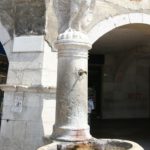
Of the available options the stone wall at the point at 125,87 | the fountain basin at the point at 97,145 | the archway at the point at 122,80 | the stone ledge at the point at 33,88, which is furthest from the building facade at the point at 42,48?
the stone wall at the point at 125,87

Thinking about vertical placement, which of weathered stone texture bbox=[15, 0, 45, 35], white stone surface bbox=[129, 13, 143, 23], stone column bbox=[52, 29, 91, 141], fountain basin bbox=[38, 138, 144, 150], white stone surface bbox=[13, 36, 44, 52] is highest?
white stone surface bbox=[129, 13, 143, 23]

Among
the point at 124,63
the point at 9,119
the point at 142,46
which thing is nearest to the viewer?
the point at 9,119

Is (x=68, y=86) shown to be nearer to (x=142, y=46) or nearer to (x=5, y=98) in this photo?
(x=5, y=98)

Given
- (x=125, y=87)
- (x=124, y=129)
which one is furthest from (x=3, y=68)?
(x=125, y=87)

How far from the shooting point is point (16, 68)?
236 inches

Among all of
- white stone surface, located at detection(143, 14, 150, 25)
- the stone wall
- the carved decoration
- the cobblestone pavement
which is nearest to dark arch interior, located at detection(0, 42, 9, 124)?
the carved decoration

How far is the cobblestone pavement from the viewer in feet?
28.8

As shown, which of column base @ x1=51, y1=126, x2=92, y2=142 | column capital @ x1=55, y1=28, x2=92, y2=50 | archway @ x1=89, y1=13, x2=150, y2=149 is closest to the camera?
column base @ x1=51, y1=126, x2=92, y2=142

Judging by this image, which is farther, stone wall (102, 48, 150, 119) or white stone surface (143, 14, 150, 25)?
stone wall (102, 48, 150, 119)

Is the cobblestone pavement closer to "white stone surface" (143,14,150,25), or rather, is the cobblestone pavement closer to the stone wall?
the stone wall

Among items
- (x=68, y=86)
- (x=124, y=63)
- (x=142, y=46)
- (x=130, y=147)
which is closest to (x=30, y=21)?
(x=68, y=86)

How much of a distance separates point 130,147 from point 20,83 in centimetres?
242

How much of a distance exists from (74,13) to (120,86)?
8524 millimetres

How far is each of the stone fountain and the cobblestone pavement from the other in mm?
3625
